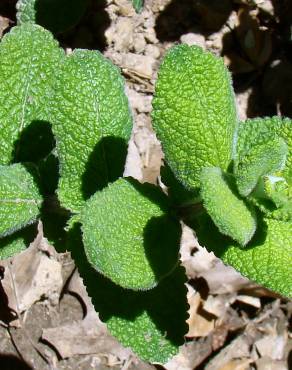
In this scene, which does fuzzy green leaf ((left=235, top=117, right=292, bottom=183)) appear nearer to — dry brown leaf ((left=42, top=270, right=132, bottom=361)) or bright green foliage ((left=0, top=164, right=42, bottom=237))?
bright green foliage ((left=0, top=164, right=42, bottom=237))

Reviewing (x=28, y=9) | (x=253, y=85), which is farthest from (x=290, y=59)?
(x=28, y=9)

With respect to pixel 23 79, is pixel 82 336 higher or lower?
lower

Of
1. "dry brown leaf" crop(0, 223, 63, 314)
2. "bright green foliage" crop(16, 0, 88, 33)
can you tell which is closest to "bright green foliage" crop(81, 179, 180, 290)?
"dry brown leaf" crop(0, 223, 63, 314)

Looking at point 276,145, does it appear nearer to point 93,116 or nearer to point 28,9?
point 93,116

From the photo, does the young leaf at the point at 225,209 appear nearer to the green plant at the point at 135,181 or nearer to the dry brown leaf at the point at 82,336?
the green plant at the point at 135,181

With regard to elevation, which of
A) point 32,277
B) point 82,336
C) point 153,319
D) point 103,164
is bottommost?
point 82,336

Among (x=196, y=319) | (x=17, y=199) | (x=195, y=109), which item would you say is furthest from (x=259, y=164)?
(x=196, y=319)

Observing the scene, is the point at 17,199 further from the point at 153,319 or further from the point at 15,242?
the point at 153,319
